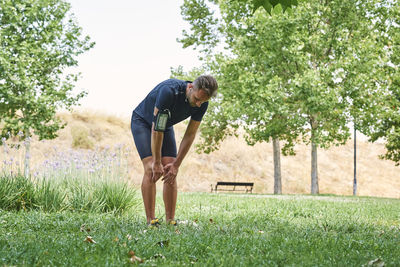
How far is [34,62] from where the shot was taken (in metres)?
19.6

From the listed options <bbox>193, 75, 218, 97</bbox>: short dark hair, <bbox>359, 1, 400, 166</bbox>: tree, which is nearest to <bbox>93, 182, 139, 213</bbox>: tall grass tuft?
<bbox>193, 75, 218, 97</bbox>: short dark hair

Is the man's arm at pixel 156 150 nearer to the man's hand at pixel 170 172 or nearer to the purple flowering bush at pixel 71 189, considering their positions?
the man's hand at pixel 170 172

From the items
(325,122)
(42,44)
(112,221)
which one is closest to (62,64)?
(42,44)

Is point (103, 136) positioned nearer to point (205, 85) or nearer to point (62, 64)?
point (62, 64)

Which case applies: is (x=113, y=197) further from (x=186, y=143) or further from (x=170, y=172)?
(x=186, y=143)

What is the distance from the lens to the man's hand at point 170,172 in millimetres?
Result: 5047

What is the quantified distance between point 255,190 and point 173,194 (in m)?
28.9

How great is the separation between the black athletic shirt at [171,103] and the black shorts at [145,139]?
8 centimetres

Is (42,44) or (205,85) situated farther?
(42,44)

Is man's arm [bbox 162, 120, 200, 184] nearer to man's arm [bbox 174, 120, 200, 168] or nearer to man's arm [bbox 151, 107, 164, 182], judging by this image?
man's arm [bbox 174, 120, 200, 168]

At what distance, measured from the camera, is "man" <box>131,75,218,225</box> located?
4.60m

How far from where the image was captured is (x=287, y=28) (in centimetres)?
1912

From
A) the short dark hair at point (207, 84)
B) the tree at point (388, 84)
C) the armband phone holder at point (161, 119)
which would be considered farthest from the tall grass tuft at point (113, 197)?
the tree at point (388, 84)

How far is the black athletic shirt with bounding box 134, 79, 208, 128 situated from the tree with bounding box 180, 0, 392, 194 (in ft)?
44.2
